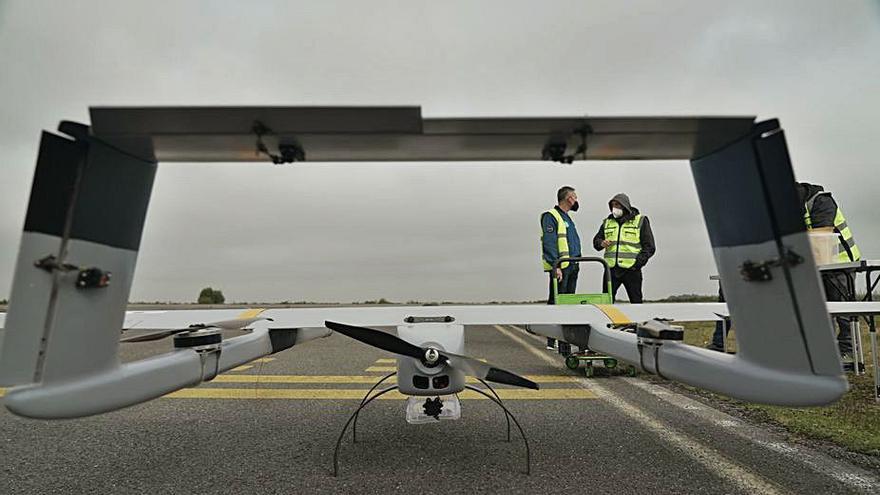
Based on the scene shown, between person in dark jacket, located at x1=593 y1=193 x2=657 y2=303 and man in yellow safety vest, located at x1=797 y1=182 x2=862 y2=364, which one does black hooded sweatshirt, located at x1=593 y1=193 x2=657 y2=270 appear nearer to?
person in dark jacket, located at x1=593 y1=193 x2=657 y2=303

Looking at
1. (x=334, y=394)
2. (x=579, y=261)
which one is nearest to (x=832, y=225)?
(x=579, y=261)

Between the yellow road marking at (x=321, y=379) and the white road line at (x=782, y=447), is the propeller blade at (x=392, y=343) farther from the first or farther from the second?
the yellow road marking at (x=321, y=379)

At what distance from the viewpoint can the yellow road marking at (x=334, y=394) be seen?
18.4 ft

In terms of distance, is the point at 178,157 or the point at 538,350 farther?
the point at 538,350

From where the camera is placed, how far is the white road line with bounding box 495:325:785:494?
2959 millimetres

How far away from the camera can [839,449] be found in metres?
3.56

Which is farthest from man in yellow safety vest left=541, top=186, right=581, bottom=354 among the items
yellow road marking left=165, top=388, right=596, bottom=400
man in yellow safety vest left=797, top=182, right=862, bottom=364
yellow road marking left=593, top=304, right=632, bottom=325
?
yellow road marking left=593, top=304, right=632, bottom=325

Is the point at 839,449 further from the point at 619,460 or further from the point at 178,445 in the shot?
the point at 178,445

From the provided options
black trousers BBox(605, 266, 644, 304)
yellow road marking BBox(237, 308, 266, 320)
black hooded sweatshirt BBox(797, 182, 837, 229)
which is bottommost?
yellow road marking BBox(237, 308, 266, 320)

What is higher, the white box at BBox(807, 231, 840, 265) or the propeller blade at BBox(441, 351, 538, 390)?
the white box at BBox(807, 231, 840, 265)

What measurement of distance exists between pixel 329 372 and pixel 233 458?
3.97 meters

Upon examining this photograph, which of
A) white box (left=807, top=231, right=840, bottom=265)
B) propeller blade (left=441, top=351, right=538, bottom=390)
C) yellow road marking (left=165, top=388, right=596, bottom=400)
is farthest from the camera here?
white box (left=807, top=231, right=840, bottom=265)

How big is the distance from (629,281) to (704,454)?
4735 millimetres

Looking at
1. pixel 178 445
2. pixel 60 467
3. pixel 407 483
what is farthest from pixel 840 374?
pixel 60 467
